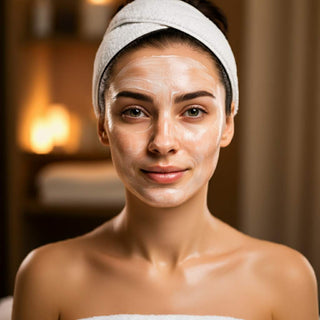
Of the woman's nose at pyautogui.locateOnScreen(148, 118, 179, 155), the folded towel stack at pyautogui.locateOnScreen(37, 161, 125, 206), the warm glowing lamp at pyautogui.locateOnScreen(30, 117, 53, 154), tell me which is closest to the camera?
the woman's nose at pyautogui.locateOnScreen(148, 118, 179, 155)

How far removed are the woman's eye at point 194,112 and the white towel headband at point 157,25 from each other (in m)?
0.11

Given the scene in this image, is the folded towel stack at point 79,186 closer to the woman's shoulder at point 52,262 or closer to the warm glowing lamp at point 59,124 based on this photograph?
the warm glowing lamp at point 59,124

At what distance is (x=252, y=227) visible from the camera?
2.98 m

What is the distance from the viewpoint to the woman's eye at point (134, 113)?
0.97 meters

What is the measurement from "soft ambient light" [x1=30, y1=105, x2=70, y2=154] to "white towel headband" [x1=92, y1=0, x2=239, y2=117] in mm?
1858

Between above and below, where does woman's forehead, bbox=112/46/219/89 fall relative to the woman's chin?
above

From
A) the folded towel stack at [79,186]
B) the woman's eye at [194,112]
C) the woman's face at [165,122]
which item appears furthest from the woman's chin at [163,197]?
the folded towel stack at [79,186]

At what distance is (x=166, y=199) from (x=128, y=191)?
0.14 m

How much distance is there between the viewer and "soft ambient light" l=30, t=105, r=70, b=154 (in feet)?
9.29

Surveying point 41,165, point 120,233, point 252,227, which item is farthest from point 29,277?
point 252,227

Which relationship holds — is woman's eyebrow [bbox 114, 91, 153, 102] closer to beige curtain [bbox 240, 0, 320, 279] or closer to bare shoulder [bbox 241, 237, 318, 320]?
bare shoulder [bbox 241, 237, 318, 320]

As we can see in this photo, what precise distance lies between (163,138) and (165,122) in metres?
0.03

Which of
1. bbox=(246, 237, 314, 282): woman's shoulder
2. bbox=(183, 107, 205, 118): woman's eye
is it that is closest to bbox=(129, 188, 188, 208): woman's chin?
bbox=(183, 107, 205, 118): woman's eye

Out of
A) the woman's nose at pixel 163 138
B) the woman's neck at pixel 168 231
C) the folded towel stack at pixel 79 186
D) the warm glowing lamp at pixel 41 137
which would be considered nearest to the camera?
the woman's nose at pixel 163 138
